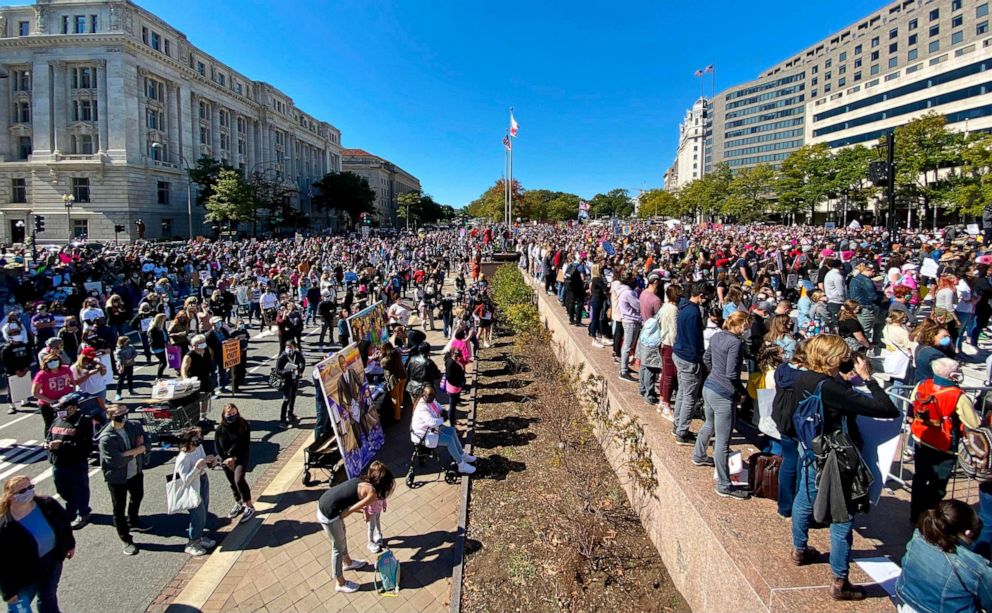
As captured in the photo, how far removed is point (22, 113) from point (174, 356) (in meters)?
66.8

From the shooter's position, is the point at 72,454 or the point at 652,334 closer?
the point at 72,454

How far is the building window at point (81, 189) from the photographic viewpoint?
5381 centimetres

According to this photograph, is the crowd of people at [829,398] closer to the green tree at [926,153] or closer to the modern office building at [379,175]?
the green tree at [926,153]

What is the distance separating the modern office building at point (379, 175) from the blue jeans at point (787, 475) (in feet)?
421

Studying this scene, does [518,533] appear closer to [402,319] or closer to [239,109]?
[402,319]

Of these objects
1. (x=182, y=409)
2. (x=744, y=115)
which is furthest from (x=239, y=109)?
(x=744, y=115)

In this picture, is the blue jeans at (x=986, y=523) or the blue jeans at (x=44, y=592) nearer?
the blue jeans at (x=986, y=523)

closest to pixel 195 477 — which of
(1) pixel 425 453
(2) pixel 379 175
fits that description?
(1) pixel 425 453

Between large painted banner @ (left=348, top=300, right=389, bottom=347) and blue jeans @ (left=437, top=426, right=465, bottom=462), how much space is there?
3700 millimetres

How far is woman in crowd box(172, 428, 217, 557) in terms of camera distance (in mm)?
5777

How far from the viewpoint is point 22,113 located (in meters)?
55.4

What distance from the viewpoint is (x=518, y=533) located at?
20.7 ft

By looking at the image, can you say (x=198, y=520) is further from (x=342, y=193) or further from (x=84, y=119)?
(x=342, y=193)

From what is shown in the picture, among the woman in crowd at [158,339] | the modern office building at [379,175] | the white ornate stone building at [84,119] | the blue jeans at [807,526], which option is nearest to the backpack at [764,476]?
the blue jeans at [807,526]
